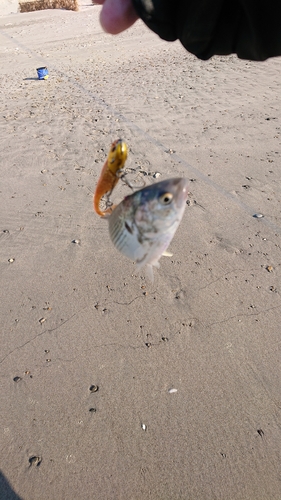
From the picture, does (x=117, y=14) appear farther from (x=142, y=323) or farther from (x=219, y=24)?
(x=142, y=323)

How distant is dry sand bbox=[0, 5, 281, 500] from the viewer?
402 centimetres

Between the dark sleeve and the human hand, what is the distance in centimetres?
10

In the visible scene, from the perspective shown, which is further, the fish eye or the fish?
the fish

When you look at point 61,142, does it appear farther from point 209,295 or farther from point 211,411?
point 211,411

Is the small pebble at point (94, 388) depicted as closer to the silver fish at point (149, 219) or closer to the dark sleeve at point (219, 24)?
the silver fish at point (149, 219)

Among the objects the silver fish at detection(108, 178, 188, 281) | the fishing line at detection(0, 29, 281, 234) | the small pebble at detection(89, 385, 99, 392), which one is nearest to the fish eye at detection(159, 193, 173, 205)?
the silver fish at detection(108, 178, 188, 281)

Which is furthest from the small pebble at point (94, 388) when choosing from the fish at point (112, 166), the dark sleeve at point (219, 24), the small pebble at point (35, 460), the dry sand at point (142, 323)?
the dark sleeve at point (219, 24)

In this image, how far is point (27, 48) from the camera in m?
17.7

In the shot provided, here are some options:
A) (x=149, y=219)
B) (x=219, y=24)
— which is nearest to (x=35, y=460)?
(x=149, y=219)

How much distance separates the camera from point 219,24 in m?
2.28

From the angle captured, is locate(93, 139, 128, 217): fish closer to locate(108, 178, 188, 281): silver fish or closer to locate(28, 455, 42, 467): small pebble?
locate(108, 178, 188, 281): silver fish

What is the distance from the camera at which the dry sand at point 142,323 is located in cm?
402

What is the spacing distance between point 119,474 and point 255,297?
106 inches

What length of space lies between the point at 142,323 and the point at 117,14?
367cm
